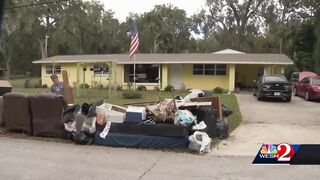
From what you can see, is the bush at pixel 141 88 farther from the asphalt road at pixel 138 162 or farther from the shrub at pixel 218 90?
the asphalt road at pixel 138 162

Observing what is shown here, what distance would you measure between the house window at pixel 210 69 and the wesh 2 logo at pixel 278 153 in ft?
106

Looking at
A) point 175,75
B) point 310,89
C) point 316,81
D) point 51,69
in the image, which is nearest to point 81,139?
point 310,89

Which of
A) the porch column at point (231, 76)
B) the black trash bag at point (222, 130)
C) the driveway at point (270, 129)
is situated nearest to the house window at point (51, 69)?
the porch column at point (231, 76)

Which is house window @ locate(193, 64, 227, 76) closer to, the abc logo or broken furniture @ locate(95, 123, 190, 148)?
broken furniture @ locate(95, 123, 190, 148)

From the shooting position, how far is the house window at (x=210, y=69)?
35.6 meters

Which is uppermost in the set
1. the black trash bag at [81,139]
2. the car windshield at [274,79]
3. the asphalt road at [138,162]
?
the car windshield at [274,79]

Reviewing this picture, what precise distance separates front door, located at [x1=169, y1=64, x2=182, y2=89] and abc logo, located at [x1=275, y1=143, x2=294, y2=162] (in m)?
33.1

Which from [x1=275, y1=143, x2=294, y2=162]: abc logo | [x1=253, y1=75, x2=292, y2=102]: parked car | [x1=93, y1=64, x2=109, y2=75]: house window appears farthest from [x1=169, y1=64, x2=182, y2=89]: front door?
[x1=275, y1=143, x2=294, y2=162]: abc logo

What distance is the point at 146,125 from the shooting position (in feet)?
34.9

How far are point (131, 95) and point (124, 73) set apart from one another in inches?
466

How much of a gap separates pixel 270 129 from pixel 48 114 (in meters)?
6.59

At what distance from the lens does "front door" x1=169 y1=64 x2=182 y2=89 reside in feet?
120

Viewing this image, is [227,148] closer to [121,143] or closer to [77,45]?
[121,143]

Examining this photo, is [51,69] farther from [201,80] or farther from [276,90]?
[276,90]
